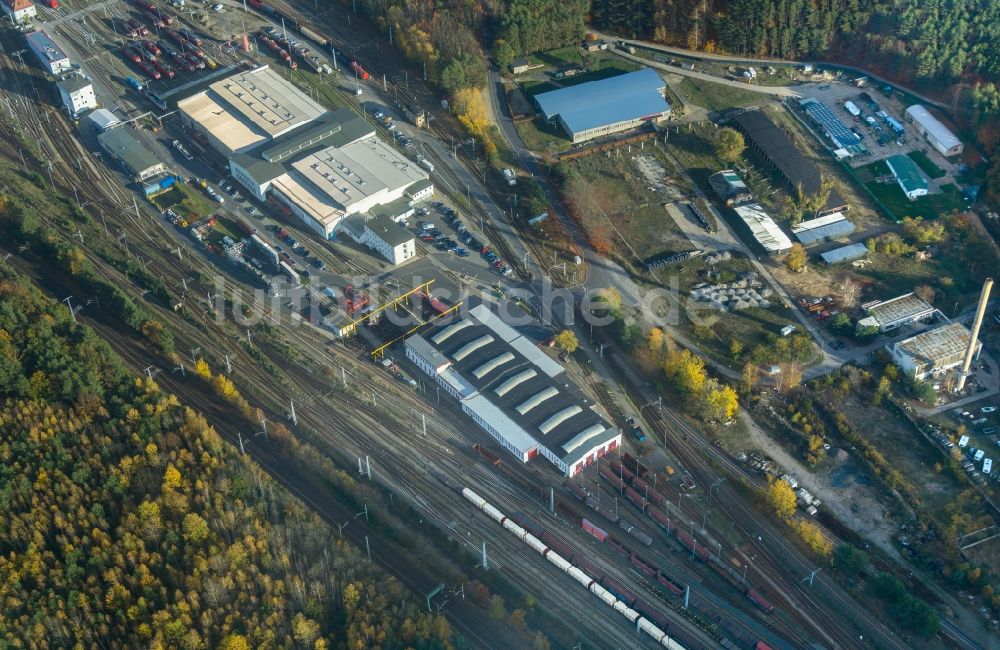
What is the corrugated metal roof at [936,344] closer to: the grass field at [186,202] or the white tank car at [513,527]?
the white tank car at [513,527]

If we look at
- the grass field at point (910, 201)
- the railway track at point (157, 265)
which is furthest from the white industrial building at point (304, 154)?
the grass field at point (910, 201)

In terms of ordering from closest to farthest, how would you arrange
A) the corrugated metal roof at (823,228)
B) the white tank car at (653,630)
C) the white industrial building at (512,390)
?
the white tank car at (653,630), the white industrial building at (512,390), the corrugated metal roof at (823,228)

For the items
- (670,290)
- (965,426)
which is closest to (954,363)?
(965,426)

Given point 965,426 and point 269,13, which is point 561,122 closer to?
→ point 269,13

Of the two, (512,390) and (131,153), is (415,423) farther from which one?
(131,153)

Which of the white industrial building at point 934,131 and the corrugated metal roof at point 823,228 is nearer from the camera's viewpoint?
the corrugated metal roof at point 823,228

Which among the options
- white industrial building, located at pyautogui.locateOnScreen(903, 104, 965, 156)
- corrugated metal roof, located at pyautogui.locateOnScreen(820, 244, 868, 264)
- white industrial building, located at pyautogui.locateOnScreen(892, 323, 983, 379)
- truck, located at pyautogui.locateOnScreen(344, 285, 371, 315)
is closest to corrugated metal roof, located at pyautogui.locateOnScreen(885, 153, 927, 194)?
white industrial building, located at pyautogui.locateOnScreen(903, 104, 965, 156)
